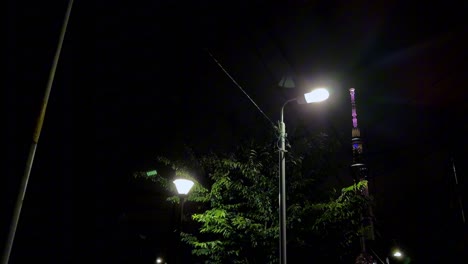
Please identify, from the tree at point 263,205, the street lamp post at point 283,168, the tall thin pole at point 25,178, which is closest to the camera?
the tall thin pole at point 25,178

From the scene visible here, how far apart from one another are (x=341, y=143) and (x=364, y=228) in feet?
9.65

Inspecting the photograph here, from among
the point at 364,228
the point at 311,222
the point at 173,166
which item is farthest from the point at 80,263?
the point at 364,228

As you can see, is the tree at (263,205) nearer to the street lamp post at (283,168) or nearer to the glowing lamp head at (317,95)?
the street lamp post at (283,168)

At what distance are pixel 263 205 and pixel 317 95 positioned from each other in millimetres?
3616

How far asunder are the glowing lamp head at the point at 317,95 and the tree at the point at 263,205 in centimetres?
220

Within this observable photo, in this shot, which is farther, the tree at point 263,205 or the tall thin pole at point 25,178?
the tree at point 263,205

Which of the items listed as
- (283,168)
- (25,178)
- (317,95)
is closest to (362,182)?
(283,168)

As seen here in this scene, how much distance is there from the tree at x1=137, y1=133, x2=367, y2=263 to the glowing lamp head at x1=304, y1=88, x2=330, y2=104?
2.20 m

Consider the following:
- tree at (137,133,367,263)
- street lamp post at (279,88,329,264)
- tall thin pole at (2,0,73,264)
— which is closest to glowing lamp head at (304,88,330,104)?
street lamp post at (279,88,329,264)

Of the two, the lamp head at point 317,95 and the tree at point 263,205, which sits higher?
the lamp head at point 317,95

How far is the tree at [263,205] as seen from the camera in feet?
31.0

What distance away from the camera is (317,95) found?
29.7ft

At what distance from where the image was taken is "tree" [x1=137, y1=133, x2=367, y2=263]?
31.0 feet

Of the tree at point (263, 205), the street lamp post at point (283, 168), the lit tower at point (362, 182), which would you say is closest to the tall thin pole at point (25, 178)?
the street lamp post at point (283, 168)
